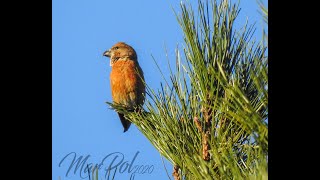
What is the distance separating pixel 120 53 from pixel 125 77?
0.51 metres

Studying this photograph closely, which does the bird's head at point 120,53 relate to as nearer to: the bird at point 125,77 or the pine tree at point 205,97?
the bird at point 125,77

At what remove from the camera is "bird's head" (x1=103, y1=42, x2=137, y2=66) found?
502 centimetres

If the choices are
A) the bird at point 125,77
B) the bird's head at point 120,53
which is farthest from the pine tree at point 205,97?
the bird's head at point 120,53

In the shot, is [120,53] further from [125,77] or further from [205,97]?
[205,97]

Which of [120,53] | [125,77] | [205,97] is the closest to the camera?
[205,97]

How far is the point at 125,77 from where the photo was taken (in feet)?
15.3

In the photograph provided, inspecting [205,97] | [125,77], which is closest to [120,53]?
[125,77]

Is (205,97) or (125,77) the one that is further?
(125,77)

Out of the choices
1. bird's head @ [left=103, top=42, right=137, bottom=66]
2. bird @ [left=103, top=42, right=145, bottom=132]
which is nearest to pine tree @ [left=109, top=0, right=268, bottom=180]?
bird @ [left=103, top=42, right=145, bottom=132]
